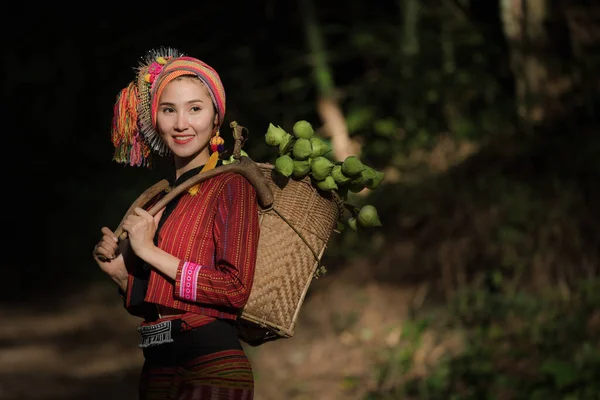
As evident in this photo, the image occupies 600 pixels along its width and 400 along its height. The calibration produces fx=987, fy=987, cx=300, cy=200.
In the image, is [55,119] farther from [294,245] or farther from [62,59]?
[294,245]

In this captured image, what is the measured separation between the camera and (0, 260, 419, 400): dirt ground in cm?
706

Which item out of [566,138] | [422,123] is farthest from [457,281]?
[422,123]

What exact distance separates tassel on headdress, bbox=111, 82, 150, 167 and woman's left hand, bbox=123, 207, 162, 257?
0.30 metres

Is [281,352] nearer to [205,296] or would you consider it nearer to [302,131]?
A: [302,131]

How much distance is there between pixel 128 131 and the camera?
321 cm

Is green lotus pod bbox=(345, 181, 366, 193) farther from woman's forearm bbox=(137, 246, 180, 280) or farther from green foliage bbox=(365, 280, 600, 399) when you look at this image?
green foliage bbox=(365, 280, 600, 399)

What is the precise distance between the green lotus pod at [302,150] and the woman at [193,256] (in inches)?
7.3

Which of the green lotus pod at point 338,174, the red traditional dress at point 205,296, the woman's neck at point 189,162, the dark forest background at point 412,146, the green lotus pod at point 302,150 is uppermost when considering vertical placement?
the dark forest background at point 412,146

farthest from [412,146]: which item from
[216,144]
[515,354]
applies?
[216,144]

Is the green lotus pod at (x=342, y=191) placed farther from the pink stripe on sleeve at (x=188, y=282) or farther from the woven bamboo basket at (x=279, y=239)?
the pink stripe on sleeve at (x=188, y=282)

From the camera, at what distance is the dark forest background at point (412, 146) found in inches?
262

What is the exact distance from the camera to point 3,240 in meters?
14.2

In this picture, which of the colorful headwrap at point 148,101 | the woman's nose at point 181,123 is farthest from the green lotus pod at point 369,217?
the woman's nose at point 181,123

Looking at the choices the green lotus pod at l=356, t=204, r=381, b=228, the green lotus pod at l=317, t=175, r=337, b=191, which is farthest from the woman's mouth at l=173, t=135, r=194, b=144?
the green lotus pod at l=356, t=204, r=381, b=228
